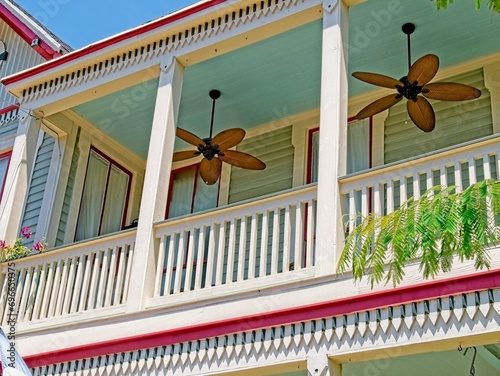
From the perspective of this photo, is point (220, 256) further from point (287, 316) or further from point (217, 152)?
point (217, 152)

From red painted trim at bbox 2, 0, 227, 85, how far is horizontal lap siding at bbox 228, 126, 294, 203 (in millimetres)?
3143

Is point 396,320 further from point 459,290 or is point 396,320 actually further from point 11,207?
point 11,207

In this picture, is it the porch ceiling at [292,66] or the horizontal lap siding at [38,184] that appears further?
the horizontal lap siding at [38,184]

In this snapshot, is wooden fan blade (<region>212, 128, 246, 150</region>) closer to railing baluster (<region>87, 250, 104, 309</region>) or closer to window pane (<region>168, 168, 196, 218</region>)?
window pane (<region>168, 168, 196, 218</region>)

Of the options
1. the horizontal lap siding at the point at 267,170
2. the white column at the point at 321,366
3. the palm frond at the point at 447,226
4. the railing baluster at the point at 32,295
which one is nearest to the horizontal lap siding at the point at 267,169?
the horizontal lap siding at the point at 267,170

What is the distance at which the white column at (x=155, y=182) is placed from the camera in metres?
9.49

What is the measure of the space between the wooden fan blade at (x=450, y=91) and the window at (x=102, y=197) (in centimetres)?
596

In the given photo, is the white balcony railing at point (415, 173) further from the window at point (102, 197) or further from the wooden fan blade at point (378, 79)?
the window at point (102, 197)

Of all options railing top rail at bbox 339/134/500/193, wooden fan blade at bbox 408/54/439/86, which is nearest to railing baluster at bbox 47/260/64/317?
railing top rail at bbox 339/134/500/193

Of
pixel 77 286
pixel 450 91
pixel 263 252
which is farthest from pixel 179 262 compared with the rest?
pixel 450 91

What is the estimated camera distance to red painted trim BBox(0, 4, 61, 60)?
1496cm

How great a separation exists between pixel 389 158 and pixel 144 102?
12.6 ft

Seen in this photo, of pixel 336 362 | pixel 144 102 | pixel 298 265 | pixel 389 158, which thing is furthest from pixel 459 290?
pixel 144 102

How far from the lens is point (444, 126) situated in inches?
466
